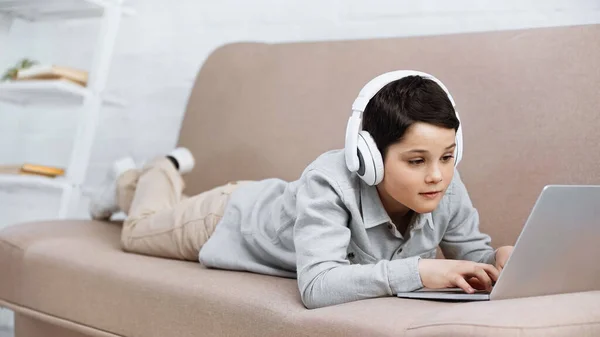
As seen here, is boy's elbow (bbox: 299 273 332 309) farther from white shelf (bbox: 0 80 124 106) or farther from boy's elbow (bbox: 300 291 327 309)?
white shelf (bbox: 0 80 124 106)

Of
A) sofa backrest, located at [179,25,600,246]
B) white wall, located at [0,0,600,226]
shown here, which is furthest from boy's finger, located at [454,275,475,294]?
white wall, located at [0,0,600,226]

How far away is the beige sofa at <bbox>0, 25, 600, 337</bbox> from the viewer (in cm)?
101

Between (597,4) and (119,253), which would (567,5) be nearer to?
(597,4)

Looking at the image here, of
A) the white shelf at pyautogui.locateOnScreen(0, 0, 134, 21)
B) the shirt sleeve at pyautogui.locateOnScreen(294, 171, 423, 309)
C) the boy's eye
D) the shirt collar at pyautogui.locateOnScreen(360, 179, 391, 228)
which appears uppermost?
the white shelf at pyautogui.locateOnScreen(0, 0, 134, 21)

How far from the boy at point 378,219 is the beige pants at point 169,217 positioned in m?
0.08

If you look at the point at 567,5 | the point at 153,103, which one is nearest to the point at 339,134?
the point at 567,5

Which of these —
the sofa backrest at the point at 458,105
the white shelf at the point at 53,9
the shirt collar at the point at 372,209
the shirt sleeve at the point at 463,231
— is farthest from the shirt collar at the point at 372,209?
the white shelf at the point at 53,9

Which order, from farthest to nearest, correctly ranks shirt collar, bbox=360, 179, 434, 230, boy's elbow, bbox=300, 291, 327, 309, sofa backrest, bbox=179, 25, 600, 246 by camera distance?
sofa backrest, bbox=179, 25, 600, 246, shirt collar, bbox=360, 179, 434, 230, boy's elbow, bbox=300, 291, 327, 309

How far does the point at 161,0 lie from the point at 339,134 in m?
1.20

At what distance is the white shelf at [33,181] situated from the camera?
2314 mm

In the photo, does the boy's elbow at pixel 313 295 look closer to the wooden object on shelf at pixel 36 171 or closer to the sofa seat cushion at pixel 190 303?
the sofa seat cushion at pixel 190 303

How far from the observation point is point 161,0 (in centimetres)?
266

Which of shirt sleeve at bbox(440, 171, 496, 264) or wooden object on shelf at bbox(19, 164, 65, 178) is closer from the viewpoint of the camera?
shirt sleeve at bbox(440, 171, 496, 264)

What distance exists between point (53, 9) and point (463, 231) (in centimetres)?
199
